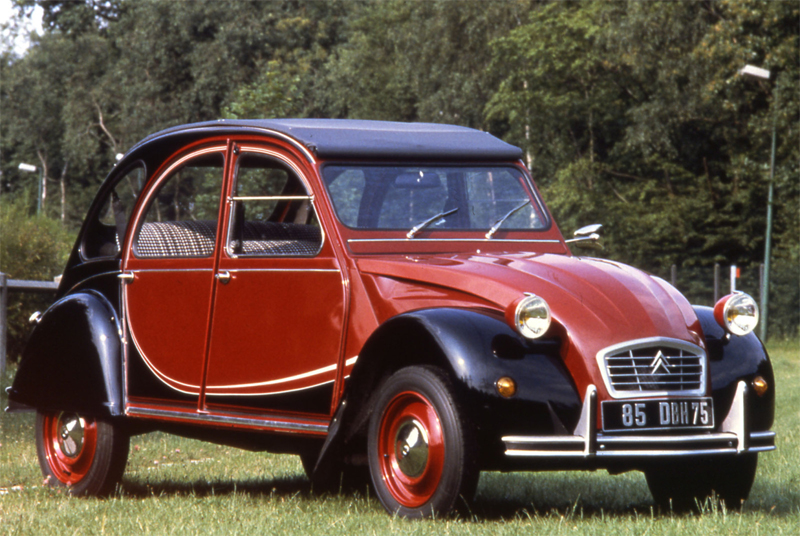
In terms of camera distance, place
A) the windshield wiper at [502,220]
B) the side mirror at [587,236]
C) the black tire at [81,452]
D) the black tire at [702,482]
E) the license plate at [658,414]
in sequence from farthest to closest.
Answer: the black tire at [81,452]
the side mirror at [587,236]
the windshield wiper at [502,220]
the black tire at [702,482]
the license plate at [658,414]

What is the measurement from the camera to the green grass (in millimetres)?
5078

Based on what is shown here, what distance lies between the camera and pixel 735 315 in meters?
5.73

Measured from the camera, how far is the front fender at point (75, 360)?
6.81m

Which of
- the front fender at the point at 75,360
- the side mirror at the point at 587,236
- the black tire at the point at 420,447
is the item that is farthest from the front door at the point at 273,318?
the side mirror at the point at 587,236

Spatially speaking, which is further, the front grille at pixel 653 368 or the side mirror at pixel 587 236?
the side mirror at pixel 587 236

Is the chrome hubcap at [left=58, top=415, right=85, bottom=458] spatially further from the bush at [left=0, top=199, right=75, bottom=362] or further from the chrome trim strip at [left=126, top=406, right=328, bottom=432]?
the bush at [left=0, top=199, right=75, bottom=362]

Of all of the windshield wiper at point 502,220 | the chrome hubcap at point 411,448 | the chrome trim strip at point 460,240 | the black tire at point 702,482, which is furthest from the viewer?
the windshield wiper at point 502,220

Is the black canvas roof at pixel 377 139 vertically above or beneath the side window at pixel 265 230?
above

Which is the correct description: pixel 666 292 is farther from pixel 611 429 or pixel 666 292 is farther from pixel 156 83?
pixel 156 83

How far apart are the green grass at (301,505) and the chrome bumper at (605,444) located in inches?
12.2

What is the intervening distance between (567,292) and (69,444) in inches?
139

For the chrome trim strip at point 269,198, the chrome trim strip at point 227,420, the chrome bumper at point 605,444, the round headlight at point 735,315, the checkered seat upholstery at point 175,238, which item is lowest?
the chrome trim strip at point 227,420

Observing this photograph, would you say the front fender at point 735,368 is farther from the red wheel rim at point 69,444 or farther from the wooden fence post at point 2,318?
the wooden fence post at point 2,318

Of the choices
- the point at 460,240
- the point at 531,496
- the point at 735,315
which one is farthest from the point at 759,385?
the point at 460,240
